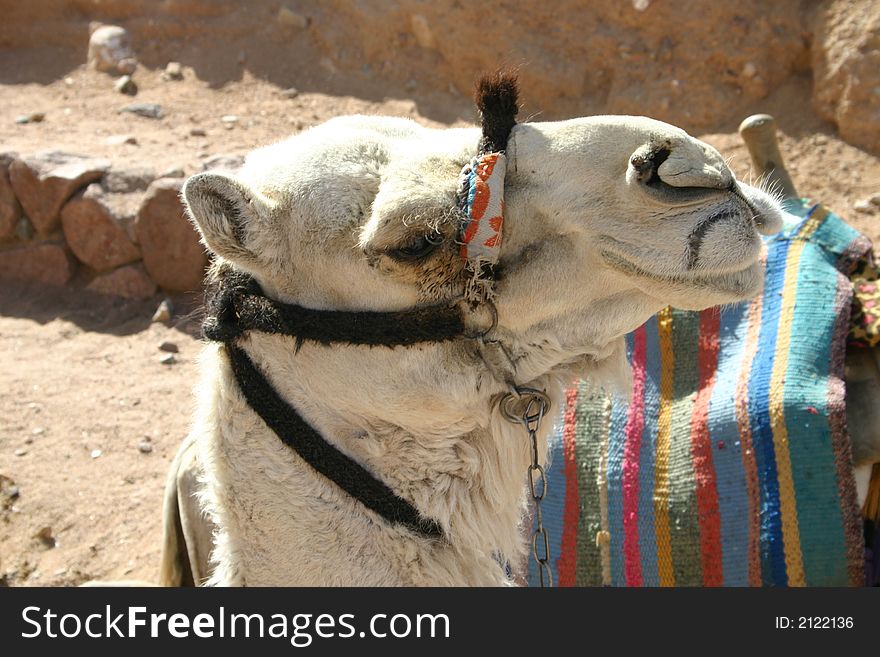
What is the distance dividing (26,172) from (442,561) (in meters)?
6.51

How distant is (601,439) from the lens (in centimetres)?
357

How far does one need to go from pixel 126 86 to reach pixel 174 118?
0.90 meters

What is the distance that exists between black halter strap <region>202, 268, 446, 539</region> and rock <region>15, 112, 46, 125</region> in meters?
7.24

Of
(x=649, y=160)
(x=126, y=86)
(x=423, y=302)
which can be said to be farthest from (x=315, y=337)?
(x=126, y=86)

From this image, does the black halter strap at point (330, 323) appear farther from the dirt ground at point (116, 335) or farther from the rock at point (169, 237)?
the rock at point (169, 237)

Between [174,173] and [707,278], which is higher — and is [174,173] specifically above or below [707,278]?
above

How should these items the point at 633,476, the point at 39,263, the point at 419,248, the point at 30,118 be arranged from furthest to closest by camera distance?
the point at 30,118
the point at 39,263
the point at 633,476
the point at 419,248

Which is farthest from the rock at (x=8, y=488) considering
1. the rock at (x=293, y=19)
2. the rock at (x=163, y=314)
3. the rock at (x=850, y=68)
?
the rock at (x=850, y=68)

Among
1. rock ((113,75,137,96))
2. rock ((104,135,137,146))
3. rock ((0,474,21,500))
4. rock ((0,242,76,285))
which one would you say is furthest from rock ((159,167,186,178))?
rock ((0,474,21,500))

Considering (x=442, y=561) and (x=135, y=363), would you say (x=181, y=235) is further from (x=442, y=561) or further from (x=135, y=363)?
(x=442, y=561)

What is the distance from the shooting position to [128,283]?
23.7 ft

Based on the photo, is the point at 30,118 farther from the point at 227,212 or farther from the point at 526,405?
the point at 526,405

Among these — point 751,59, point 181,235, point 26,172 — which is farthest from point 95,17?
point 751,59

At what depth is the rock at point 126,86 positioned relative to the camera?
8.89 metres
